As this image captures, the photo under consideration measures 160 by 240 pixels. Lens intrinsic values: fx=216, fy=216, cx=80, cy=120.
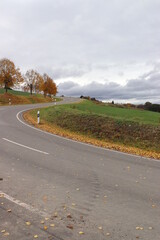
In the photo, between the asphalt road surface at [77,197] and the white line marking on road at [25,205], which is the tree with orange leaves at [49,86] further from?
the white line marking on road at [25,205]

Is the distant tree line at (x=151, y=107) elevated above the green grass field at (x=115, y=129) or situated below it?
above

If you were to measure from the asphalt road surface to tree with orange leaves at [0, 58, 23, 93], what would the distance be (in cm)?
4012

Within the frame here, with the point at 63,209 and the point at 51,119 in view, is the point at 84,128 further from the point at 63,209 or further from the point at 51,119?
the point at 63,209

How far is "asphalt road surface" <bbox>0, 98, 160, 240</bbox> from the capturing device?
154 inches

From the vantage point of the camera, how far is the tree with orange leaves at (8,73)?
46.2 meters

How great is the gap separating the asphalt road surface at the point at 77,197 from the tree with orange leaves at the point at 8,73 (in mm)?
40115

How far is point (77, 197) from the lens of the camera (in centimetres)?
530

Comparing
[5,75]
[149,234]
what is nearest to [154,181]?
[149,234]

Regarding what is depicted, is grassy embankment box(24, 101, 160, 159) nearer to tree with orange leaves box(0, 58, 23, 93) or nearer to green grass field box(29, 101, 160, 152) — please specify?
green grass field box(29, 101, 160, 152)

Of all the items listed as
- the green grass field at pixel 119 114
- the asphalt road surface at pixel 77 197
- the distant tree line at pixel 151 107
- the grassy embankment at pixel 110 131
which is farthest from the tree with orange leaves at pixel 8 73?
the distant tree line at pixel 151 107

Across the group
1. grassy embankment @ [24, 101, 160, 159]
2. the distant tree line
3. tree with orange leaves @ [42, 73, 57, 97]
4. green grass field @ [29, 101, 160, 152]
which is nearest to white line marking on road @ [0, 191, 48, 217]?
grassy embankment @ [24, 101, 160, 159]

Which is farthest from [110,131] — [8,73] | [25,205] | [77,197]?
[8,73]

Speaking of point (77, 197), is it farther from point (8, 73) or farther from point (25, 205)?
point (8, 73)

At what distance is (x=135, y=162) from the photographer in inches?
363
